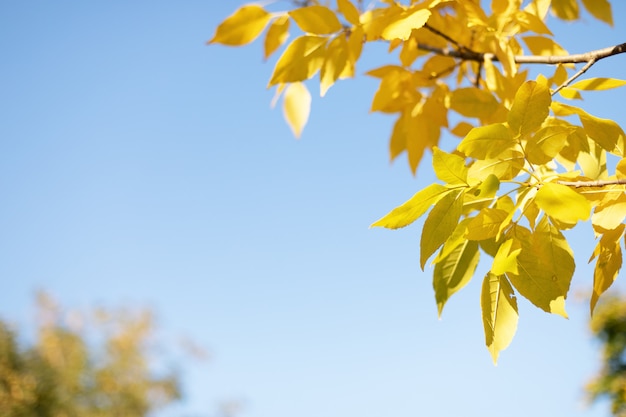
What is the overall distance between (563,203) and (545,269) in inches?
3.3

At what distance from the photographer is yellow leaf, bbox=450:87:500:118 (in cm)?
55

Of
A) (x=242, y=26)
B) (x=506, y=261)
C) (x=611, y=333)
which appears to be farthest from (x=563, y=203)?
(x=611, y=333)

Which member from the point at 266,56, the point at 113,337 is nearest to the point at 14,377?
the point at 113,337

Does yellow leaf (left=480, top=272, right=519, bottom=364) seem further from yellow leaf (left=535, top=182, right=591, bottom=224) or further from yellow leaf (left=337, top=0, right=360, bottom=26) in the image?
yellow leaf (left=337, top=0, right=360, bottom=26)

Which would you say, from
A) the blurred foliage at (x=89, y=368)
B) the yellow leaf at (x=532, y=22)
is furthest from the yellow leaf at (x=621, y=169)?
the blurred foliage at (x=89, y=368)

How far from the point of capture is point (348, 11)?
23.0 inches

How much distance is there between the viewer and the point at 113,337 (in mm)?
13898

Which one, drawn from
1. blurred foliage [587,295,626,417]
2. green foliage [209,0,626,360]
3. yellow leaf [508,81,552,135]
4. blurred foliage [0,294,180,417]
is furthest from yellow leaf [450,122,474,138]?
blurred foliage [0,294,180,417]

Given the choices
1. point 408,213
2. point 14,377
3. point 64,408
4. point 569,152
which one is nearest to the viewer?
point 408,213

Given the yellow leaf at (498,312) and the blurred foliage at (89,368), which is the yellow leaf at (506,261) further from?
the blurred foliage at (89,368)

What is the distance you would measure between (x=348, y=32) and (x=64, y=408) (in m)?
15.1

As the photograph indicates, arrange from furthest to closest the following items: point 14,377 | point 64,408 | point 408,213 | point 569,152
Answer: point 64,408, point 14,377, point 569,152, point 408,213

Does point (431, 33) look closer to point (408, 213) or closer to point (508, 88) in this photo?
point (508, 88)

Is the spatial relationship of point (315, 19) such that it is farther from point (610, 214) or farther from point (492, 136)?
point (610, 214)
